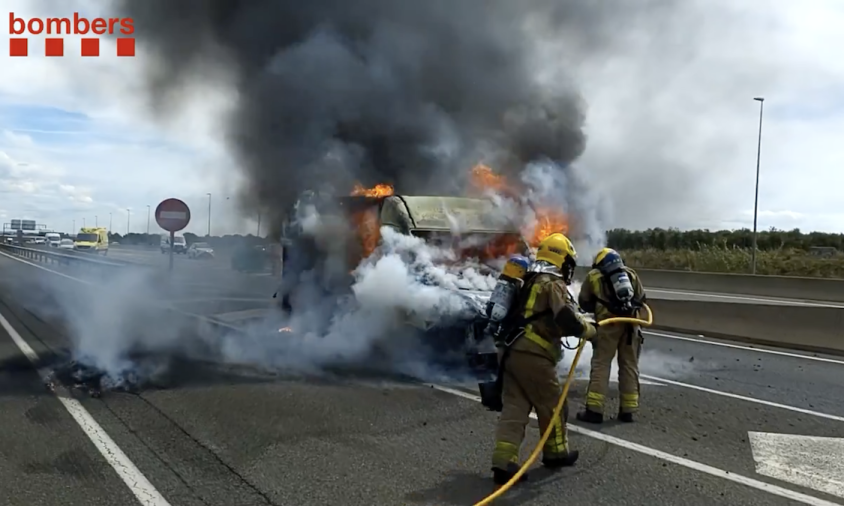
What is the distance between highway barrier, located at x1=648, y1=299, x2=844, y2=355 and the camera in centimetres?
1189

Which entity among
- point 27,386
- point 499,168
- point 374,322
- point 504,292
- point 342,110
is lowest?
point 27,386

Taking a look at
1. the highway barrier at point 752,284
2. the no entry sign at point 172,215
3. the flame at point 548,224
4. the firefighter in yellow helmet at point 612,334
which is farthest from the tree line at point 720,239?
the firefighter in yellow helmet at point 612,334

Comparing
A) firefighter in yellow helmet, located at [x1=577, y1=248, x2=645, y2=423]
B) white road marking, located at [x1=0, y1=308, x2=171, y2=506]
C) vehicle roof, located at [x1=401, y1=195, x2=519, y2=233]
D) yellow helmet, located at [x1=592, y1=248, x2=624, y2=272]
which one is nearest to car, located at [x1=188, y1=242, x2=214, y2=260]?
vehicle roof, located at [x1=401, y1=195, x2=519, y2=233]

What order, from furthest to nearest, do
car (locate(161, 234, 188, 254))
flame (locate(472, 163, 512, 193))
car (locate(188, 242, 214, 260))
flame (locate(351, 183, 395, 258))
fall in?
car (locate(161, 234, 188, 254)), car (locate(188, 242, 214, 260)), flame (locate(472, 163, 512, 193)), flame (locate(351, 183, 395, 258))

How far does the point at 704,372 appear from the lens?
939cm

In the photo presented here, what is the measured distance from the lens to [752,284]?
2633 cm

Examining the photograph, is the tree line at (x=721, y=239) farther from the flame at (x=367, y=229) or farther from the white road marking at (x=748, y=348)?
the flame at (x=367, y=229)

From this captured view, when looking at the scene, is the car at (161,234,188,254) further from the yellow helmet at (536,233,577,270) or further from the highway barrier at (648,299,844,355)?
the yellow helmet at (536,233,577,270)

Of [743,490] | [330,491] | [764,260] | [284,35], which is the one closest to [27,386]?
[330,491]

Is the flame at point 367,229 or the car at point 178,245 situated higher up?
the flame at point 367,229

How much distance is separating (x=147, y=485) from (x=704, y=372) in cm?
705

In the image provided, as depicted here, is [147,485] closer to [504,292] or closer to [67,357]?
[504,292]

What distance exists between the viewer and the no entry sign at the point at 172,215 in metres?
17.7

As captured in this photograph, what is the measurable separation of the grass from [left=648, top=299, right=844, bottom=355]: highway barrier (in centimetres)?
1927
